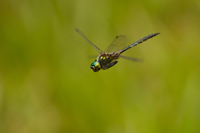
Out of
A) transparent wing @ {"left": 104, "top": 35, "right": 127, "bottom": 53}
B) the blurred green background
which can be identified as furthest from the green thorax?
the blurred green background

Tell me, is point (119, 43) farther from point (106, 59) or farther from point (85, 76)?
point (85, 76)

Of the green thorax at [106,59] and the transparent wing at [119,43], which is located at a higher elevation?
the transparent wing at [119,43]

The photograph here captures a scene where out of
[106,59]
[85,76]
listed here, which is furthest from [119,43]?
[85,76]

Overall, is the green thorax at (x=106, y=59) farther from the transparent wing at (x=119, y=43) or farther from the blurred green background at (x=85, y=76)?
the blurred green background at (x=85, y=76)

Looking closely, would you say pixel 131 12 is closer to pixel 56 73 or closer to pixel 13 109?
pixel 56 73

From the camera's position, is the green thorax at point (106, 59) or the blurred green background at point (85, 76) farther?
the blurred green background at point (85, 76)

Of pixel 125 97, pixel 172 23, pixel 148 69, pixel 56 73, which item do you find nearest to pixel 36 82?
pixel 56 73

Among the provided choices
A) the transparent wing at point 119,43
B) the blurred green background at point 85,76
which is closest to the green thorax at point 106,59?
the transparent wing at point 119,43

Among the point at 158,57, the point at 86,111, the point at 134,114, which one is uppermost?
the point at 158,57
